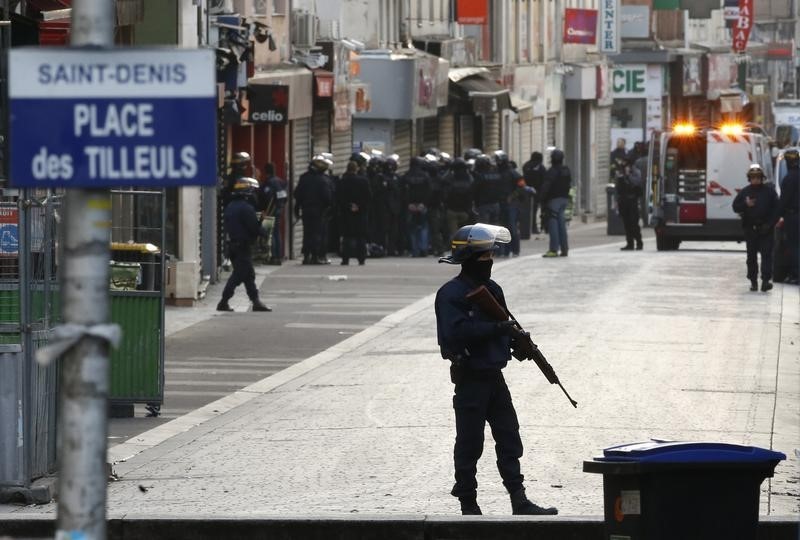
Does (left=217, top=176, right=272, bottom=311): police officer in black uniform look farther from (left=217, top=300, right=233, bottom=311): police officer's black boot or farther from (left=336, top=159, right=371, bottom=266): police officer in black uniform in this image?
(left=336, top=159, right=371, bottom=266): police officer in black uniform

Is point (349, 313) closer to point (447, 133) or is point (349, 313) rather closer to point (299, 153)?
point (299, 153)

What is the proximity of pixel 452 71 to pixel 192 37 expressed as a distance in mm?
21531

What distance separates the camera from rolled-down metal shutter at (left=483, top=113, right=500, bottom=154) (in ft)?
166

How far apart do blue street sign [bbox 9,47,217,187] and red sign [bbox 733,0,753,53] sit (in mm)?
64188

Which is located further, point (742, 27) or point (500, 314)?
point (742, 27)

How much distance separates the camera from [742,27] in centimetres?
7031

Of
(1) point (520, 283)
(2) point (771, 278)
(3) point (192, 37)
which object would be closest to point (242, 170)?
(3) point (192, 37)

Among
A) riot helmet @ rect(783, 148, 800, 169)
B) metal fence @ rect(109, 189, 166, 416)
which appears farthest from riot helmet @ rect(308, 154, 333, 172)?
metal fence @ rect(109, 189, 166, 416)

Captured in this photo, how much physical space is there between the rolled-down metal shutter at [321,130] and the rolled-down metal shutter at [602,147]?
919 inches

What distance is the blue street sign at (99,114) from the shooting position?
523 cm

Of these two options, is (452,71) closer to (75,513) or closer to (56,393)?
(56,393)

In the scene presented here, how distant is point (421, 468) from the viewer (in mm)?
11859

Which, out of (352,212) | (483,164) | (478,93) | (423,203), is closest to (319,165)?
(352,212)

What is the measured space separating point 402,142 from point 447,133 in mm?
5048
